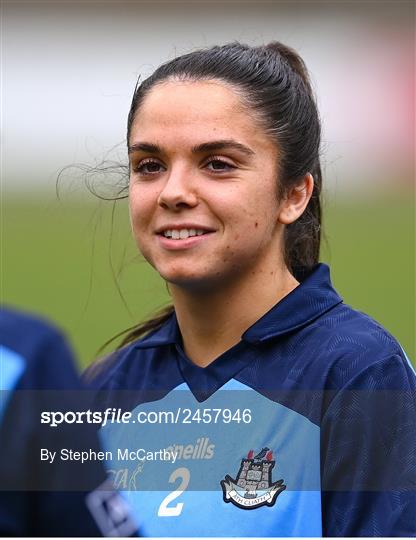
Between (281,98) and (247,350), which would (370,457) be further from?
(281,98)

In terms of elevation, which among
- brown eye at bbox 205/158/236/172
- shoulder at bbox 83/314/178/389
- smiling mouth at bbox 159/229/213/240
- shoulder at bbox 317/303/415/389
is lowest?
shoulder at bbox 83/314/178/389

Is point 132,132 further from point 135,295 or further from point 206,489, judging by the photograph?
point 206,489

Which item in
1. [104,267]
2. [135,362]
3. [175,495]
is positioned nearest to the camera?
[175,495]

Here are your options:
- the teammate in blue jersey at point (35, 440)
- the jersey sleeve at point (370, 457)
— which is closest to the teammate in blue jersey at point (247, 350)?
the jersey sleeve at point (370, 457)

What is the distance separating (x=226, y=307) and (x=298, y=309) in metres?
0.11

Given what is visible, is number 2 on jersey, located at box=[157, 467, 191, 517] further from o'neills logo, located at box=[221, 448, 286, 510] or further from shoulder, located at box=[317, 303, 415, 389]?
shoulder, located at box=[317, 303, 415, 389]

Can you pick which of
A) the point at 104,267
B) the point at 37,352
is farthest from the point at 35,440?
the point at 104,267

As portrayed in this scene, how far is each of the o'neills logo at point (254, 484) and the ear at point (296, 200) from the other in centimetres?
35

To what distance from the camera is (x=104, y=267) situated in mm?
1695

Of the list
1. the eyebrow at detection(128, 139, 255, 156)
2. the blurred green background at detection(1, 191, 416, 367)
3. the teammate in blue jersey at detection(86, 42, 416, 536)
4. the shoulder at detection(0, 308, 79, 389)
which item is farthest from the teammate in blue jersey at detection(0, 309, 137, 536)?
the blurred green background at detection(1, 191, 416, 367)

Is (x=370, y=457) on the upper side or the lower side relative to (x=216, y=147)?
lower

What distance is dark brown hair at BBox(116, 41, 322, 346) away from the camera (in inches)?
53.8

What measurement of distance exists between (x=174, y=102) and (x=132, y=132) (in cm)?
10

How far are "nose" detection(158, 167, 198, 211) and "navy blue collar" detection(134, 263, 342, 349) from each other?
212 millimetres
